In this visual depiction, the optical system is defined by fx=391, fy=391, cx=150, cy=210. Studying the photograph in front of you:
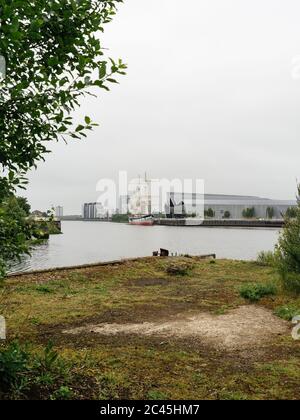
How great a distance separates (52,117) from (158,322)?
5789 mm

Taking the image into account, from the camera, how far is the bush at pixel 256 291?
35.8 feet

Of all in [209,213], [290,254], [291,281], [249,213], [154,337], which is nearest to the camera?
[154,337]

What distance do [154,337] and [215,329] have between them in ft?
4.42

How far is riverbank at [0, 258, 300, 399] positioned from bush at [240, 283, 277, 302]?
19cm

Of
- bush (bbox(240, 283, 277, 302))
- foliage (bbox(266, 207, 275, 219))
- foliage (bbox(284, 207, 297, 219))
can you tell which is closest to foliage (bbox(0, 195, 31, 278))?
bush (bbox(240, 283, 277, 302))

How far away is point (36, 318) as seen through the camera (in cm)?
888

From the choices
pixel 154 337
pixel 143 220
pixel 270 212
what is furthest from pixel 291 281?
pixel 143 220

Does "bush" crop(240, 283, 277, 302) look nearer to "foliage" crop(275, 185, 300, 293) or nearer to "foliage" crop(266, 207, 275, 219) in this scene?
"foliage" crop(275, 185, 300, 293)

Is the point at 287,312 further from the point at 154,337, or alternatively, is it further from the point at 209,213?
the point at 209,213

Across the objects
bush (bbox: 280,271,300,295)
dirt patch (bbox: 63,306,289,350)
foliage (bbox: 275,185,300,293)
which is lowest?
dirt patch (bbox: 63,306,289,350)

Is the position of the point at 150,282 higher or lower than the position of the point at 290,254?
lower

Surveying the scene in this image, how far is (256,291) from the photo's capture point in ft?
36.7

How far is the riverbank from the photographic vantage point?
514cm

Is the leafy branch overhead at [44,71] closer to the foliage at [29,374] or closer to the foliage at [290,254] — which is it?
the foliage at [29,374]
